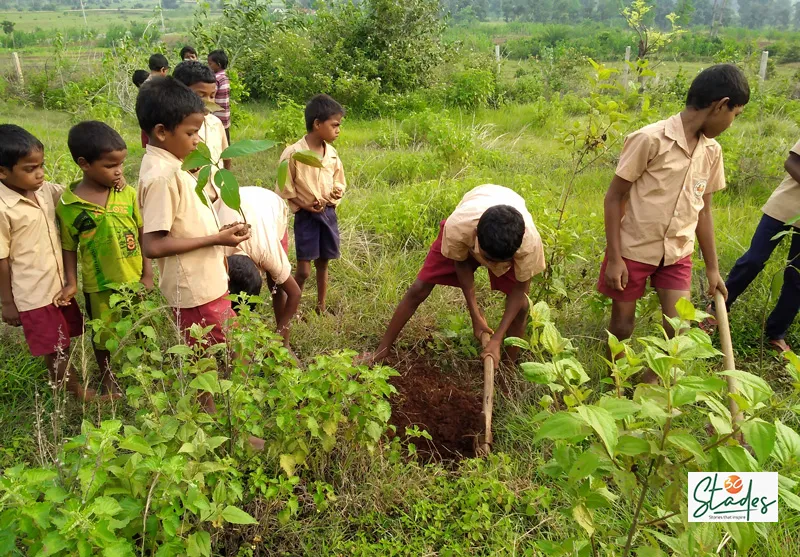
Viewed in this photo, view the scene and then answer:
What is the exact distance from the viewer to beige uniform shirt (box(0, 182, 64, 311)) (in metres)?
2.38

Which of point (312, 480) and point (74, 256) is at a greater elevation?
point (74, 256)

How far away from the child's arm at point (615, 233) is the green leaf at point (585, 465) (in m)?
1.59

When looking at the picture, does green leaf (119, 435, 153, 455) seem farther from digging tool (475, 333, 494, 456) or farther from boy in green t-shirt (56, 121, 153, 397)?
digging tool (475, 333, 494, 456)

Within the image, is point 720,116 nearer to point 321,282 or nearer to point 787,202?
point 787,202

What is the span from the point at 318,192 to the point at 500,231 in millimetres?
1446

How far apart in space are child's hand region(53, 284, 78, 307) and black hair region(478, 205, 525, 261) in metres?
1.93

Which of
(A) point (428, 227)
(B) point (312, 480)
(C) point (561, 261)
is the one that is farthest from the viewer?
(A) point (428, 227)

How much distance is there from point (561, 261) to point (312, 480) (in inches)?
76.9

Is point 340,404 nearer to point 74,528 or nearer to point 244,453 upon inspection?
point 244,453

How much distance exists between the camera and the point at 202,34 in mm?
9195

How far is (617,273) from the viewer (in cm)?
259

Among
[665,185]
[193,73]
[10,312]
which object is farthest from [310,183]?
[665,185]

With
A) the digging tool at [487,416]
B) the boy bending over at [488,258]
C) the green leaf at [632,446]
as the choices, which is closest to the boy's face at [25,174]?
the boy bending over at [488,258]

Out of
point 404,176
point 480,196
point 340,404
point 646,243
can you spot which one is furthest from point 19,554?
point 404,176
